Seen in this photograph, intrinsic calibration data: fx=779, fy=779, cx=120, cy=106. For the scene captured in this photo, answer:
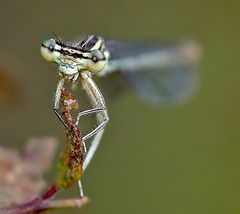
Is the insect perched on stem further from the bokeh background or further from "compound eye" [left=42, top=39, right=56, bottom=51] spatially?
the bokeh background

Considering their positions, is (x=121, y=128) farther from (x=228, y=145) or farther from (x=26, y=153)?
(x=26, y=153)

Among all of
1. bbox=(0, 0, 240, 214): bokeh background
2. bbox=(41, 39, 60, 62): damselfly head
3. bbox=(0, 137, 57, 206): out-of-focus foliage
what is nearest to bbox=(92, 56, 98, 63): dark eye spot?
bbox=(41, 39, 60, 62): damselfly head

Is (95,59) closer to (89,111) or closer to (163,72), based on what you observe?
(89,111)

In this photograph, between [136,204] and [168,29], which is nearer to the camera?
[136,204]

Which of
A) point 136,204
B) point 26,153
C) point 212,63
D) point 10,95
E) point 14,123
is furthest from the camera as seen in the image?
point 212,63

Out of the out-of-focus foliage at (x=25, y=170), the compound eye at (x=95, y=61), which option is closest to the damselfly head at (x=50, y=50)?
the compound eye at (x=95, y=61)

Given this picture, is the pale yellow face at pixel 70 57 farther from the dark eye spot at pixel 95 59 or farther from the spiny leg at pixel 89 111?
the spiny leg at pixel 89 111

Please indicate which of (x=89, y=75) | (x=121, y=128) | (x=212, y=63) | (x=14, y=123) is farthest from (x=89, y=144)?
(x=212, y=63)
